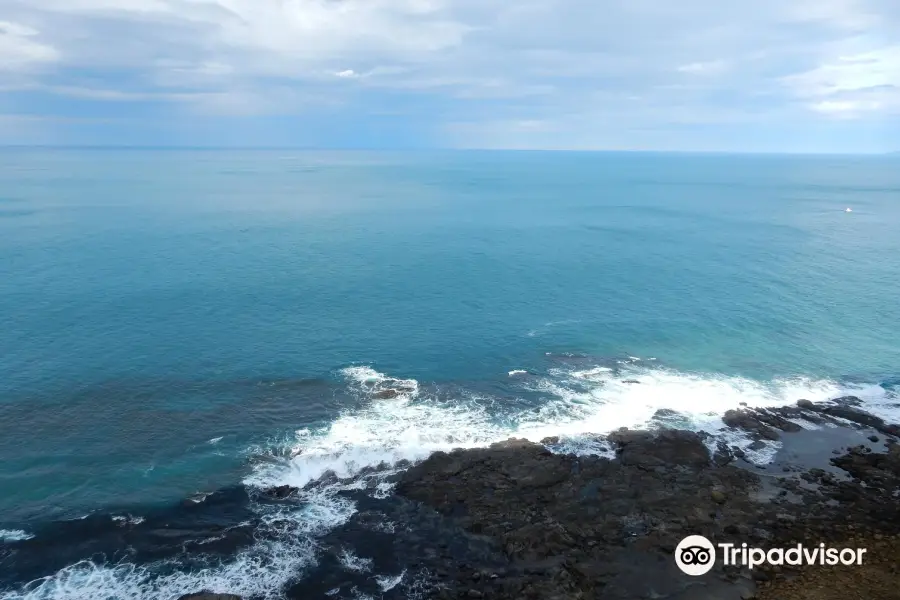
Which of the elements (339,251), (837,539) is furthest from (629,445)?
(339,251)

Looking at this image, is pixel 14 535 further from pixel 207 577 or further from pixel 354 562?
pixel 354 562

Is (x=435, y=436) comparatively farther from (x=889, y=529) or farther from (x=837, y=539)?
(x=889, y=529)

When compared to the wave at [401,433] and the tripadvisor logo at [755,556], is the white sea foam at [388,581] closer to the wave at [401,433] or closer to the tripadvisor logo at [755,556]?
the wave at [401,433]

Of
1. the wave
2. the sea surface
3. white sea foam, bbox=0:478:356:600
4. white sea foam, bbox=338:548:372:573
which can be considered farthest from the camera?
the sea surface

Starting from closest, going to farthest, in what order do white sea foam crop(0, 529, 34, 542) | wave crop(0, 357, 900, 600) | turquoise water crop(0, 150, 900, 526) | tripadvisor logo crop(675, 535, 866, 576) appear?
1. wave crop(0, 357, 900, 600)
2. tripadvisor logo crop(675, 535, 866, 576)
3. white sea foam crop(0, 529, 34, 542)
4. turquoise water crop(0, 150, 900, 526)

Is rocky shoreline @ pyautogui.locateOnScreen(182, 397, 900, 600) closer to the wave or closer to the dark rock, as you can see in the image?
the dark rock

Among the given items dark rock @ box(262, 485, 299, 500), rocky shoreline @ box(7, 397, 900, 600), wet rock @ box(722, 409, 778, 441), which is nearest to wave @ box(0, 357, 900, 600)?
dark rock @ box(262, 485, 299, 500)

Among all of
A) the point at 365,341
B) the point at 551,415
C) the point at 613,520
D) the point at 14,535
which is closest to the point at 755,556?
the point at 613,520
